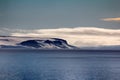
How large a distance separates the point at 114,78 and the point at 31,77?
917 inches

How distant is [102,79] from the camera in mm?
105062

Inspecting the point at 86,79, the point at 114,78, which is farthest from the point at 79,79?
the point at 114,78

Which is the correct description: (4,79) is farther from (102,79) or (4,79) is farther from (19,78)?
(102,79)

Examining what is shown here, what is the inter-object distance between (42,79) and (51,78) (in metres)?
3.21

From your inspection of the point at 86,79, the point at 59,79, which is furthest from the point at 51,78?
the point at 86,79

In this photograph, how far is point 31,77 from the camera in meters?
108

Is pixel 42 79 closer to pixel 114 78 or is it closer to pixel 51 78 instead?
pixel 51 78

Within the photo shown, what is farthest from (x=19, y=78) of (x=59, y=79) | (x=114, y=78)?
(x=114, y=78)

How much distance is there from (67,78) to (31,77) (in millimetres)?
10227

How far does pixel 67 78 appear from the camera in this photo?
350 feet

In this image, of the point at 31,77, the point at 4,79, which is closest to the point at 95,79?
the point at 31,77

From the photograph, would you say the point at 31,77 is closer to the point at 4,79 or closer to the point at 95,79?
the point at 4,79

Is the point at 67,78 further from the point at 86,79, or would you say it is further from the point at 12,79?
the point at 12,79

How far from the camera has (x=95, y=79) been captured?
10512cm
